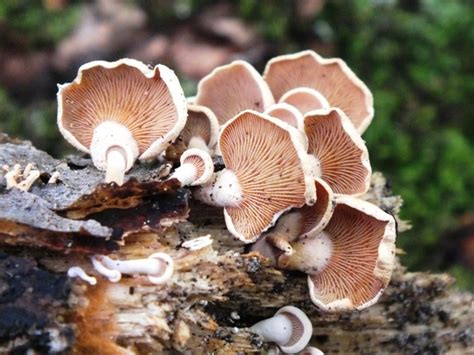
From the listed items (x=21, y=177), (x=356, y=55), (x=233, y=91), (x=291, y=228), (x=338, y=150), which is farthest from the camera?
(x=356, y=55)

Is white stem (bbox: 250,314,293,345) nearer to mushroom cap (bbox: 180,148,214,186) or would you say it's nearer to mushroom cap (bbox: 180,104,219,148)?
mushroom cap (bbox: 180,148,214,186)

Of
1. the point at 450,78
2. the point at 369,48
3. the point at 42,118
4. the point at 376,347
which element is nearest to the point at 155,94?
the point at 376,347

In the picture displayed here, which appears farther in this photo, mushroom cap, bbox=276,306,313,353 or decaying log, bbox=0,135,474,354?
mushroom cap, bbox=276,306,313,353

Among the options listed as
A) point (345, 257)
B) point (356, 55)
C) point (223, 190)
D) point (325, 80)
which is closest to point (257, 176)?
point (223, 190)

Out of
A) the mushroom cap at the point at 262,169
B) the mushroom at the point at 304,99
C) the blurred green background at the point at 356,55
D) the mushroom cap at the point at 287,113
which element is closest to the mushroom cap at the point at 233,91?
the mushroom at the point at 304,99

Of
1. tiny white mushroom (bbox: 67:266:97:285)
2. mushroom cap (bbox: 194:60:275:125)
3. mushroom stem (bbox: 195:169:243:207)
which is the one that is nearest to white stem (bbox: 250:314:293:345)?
mushroom stem (bbox: 195:169:243:207)

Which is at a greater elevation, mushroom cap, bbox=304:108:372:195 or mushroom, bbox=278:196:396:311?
mushroom cap, bbox=304:108:372:195

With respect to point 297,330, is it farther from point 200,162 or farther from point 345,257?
point 200,162
